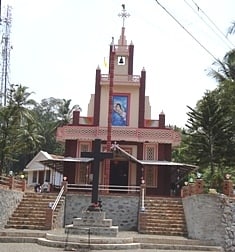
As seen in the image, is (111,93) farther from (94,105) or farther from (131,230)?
(131,230)

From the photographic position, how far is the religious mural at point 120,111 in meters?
28.5

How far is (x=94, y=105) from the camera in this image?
28.6m

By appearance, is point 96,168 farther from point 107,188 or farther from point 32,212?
point 107,188

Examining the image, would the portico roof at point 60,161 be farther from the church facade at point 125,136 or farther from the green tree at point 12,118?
the green tree at point 12,118

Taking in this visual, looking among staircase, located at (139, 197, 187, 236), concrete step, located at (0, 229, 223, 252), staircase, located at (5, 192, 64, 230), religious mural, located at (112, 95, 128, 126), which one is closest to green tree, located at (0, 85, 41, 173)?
religious mural, located at (112, 95, 128, 126)

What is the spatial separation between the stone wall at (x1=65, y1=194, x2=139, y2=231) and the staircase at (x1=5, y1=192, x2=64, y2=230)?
0.64m

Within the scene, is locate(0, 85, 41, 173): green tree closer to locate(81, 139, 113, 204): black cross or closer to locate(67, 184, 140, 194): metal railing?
locate(67, 184, 140, 194): metal railing

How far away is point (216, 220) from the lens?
58.1 feet

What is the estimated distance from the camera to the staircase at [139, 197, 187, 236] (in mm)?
20109

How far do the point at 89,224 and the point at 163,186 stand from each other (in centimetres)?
1027

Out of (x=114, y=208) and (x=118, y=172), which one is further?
(x=118, y=172)

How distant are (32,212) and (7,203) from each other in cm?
132

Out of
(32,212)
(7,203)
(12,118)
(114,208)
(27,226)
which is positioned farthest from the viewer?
(12,118)

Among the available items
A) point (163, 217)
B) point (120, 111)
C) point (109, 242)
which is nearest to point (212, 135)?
point (120, 111)
